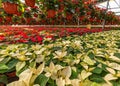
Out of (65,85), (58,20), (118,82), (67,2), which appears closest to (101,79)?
(118,82)

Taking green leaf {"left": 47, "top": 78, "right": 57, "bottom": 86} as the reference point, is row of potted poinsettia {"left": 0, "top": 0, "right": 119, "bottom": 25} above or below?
above

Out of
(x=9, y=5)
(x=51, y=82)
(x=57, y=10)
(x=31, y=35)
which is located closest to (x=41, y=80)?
(x=51, y=82)

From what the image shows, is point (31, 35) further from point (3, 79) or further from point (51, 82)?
point (51, 82)

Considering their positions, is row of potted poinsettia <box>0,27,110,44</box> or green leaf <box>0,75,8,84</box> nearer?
green leaf <box>0,75,8,84</box>

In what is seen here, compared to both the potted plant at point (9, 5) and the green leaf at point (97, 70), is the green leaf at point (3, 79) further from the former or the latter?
the potted plant at point (9, 5)

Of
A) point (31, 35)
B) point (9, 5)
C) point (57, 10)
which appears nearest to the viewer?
point (31, 35)

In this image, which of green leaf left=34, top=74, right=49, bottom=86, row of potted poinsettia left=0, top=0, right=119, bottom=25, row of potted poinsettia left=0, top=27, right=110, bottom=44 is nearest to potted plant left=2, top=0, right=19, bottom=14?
row of potted poinsettia left=0, top=0, right=119, bottom=25

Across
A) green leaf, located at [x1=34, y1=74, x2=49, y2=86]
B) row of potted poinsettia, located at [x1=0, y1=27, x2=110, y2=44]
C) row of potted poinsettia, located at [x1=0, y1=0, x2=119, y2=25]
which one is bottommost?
row of potted poinsettia, located at [x1=0, y1=27, x2=110, y2=44]

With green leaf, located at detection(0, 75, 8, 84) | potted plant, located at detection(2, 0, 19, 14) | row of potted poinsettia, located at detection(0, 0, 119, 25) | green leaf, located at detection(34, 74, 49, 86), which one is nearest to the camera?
green leaf, located at detection(34, 74, 49, 86)

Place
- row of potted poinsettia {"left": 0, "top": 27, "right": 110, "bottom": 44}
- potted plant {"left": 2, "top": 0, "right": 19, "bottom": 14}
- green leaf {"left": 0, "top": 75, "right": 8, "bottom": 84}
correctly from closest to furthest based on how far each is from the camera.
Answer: green leaf {"left": 0, "top": 75, "right": 8, "bottom": 84} < row of potted poinsettia {"left": 0, "top": 27, "right": 110, "bottom": 44} < potted plant {"left": 2, "top": 0, "right": 19, "bottom": 14}

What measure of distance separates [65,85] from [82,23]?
424 inches

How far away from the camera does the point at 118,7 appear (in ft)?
57.5

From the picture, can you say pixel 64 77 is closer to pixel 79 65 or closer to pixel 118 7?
pixel 79 65

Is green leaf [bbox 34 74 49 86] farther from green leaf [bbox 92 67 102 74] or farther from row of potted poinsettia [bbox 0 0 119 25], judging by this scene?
row of potted poinsettia [bbox 0 0 119 25]
